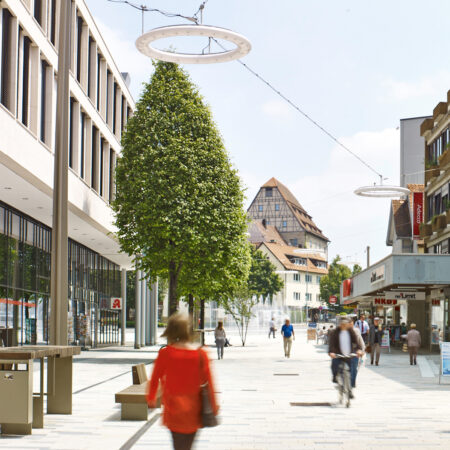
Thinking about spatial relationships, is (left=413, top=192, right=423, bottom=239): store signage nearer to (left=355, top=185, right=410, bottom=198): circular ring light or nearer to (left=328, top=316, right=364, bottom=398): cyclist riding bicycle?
(left=355, top=185, right=410, bottom=198): circular ring light

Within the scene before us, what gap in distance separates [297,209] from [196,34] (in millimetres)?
141026

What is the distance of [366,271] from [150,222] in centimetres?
2019

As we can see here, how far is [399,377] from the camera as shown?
2425 cm

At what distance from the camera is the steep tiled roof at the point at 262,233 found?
13800cm

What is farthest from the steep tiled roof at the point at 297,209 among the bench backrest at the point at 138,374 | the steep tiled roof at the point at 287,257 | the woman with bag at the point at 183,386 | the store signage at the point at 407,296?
the woman with bag at the point at 183,386

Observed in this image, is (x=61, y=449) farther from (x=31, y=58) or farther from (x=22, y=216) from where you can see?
(x=22, y=216)

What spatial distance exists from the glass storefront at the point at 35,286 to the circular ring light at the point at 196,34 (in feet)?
32.1

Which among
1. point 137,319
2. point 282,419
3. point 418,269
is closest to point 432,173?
point 418,269

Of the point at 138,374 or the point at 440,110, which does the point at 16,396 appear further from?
the point at 440,110

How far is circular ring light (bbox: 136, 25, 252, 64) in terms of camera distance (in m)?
16.6

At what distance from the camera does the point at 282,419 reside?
13.2 meters

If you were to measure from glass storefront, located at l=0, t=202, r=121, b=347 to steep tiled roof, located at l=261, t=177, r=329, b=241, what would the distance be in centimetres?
10858

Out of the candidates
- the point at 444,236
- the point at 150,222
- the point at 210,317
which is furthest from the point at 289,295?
the point at 150,222

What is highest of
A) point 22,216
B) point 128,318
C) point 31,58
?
point 31,58
